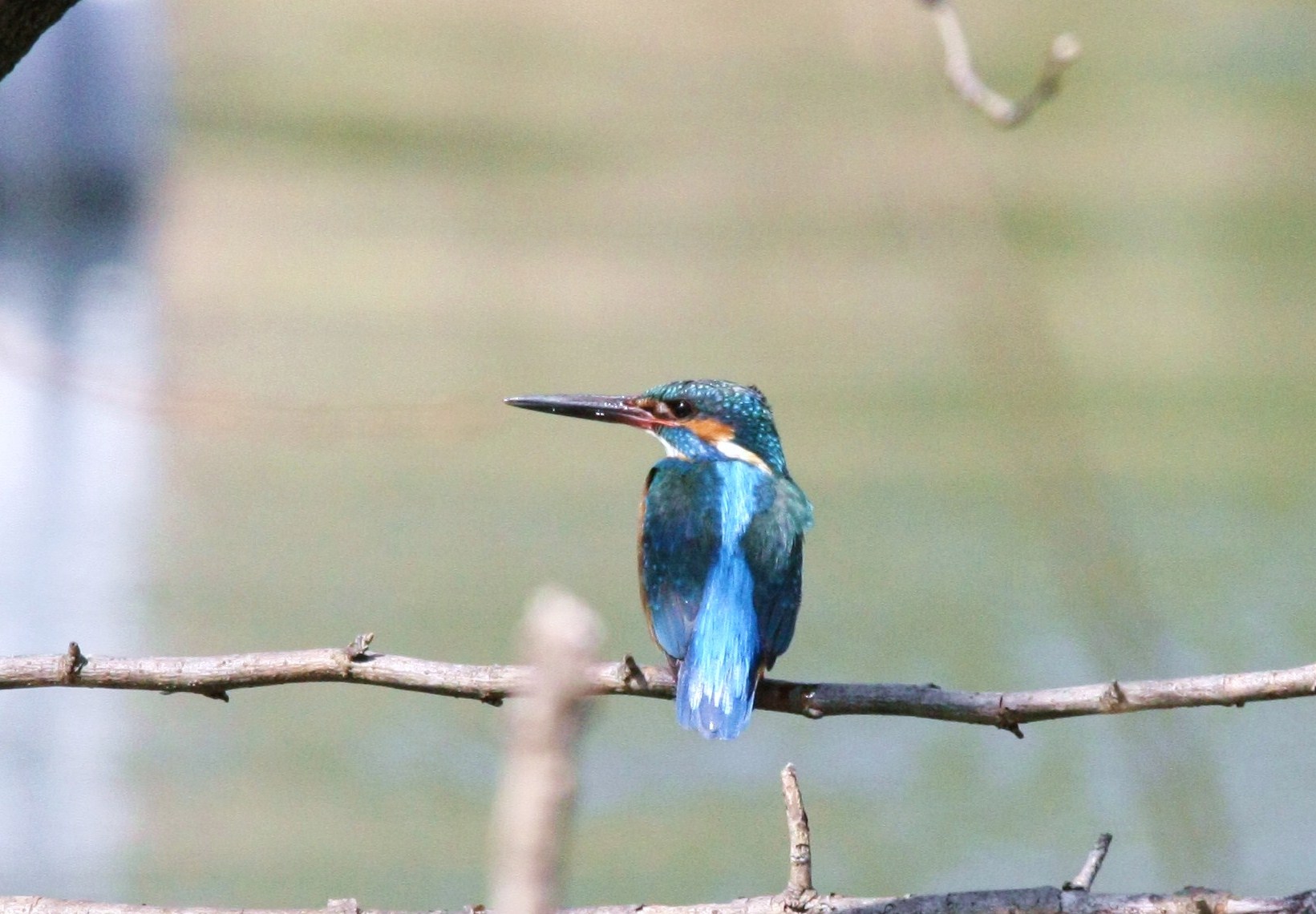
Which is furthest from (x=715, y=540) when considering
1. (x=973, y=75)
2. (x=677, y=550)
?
(x=973, y=75)

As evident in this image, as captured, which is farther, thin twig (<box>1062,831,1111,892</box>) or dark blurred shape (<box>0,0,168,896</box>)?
dark blurred shape (<box>0,0,168,896</box>)

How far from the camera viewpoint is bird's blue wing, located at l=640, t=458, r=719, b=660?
2006mm

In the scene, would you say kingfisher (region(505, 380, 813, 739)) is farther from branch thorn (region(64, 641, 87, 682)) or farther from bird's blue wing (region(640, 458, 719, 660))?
branch thorn (region(64, 641, 87, 682))

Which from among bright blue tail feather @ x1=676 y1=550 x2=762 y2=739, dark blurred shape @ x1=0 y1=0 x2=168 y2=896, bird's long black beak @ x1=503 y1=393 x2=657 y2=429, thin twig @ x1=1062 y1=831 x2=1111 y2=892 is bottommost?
thin twig @ x1=1062 y1=831 x2=1111 y2=892

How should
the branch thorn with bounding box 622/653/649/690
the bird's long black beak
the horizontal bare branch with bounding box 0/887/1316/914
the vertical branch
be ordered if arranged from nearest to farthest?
the vertical branch < the horizontal bare branch with bounding box 0/887/1316/914 < the branch thorn with bounding box 622/653/649/690 < the bird's long black beak

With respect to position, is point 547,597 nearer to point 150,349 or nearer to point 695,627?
point 695,627

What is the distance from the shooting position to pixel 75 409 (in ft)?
23.4

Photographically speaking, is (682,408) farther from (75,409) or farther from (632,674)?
(75,409)

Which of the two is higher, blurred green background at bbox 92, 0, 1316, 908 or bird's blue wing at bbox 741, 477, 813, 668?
blurred green background at bbox 92, 0, 1316, 908

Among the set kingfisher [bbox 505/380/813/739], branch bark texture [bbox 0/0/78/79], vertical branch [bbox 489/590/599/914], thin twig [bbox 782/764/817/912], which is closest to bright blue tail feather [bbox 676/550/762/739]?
kingfisher [bbox 505/380/813/739]

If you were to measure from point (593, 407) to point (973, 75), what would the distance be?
76cm

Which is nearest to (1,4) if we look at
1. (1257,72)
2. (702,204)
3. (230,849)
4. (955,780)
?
(230,849)

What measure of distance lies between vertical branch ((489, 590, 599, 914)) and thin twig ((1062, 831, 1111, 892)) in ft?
3.54

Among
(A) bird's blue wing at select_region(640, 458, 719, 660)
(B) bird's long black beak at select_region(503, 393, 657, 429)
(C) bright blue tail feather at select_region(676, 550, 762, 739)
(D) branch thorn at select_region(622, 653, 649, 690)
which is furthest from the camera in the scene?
(B) bird's long black beak at select_region(503, 393, 657, 429)
